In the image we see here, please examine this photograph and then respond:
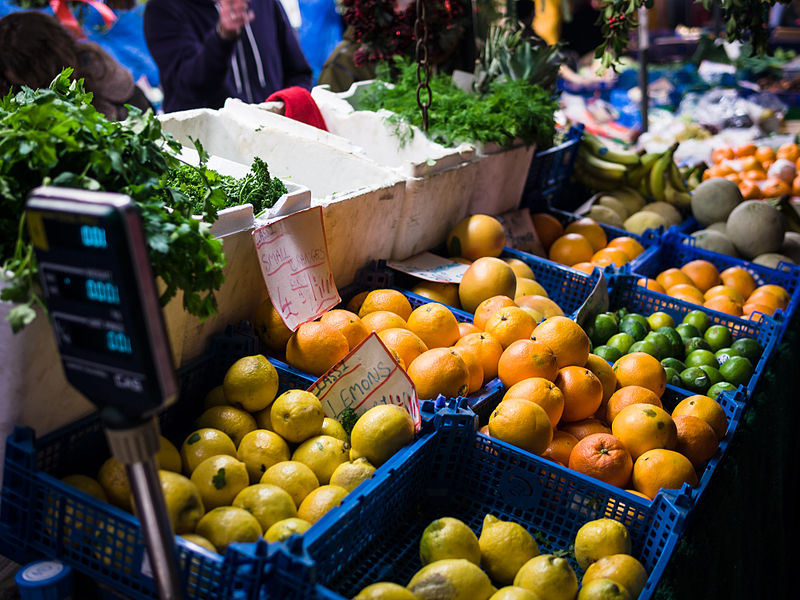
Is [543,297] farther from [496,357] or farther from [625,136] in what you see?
[625,136]

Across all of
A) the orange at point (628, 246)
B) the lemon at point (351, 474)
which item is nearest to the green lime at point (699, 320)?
the orange at point (628, 246)

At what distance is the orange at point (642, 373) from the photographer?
7.49ft

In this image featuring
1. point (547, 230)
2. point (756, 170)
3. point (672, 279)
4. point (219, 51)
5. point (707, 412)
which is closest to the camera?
point (707, 412)

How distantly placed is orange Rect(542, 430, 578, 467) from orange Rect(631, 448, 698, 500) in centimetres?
18

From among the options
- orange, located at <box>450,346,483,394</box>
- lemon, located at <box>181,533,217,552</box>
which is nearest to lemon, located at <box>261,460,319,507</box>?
lemon, located at <box>181,533,217,552</box>

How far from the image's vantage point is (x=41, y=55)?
11.4 ft

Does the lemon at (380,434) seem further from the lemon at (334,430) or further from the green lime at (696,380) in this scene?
the green lime at (696,380)

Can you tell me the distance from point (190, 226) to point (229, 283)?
0.64 meters

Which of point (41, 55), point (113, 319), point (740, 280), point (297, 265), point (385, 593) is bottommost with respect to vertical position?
point (740, 280)

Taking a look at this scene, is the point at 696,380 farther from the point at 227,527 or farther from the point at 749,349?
the point at 227,527

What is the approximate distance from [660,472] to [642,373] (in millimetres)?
485

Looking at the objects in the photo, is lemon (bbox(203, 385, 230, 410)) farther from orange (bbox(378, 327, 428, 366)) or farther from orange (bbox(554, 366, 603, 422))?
orange (bbox(554, 366, 603, 422))

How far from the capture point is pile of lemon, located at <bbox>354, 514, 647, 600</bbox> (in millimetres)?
1443

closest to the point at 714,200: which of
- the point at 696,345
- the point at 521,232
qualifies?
the point at 521,232
